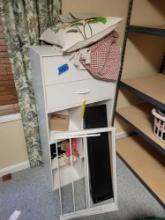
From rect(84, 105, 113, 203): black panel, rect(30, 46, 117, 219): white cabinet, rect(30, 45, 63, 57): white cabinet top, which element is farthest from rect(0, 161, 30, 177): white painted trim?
rect(30, 45, 63, 57): white cabinet top

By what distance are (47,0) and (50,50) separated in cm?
35

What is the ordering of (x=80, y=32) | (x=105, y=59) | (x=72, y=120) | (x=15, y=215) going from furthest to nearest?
(x=72, y=120) < (x=15, y=215) < (x=105, y=59) < (x=80, y=32)

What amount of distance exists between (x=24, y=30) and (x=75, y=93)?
1.75 feet

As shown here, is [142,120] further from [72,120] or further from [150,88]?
[72,120]

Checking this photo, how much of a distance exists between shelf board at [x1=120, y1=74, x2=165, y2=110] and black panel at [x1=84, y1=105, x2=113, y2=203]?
0.31m

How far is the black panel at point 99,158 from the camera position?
4.78 feet

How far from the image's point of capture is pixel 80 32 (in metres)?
1.10

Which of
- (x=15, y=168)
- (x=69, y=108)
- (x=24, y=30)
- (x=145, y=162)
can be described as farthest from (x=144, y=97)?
(x=15, y=168)

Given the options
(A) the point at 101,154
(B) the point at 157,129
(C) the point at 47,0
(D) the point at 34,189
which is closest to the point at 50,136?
(A) the point at 101,154

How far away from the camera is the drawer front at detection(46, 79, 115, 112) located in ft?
4.00

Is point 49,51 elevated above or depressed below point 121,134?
above

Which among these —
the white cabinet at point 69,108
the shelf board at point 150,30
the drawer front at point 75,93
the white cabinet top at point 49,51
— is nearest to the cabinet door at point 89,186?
the white cabinet at point 69,108

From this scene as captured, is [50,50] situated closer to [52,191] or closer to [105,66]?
[105,66]

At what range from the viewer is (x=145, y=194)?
1.59m
